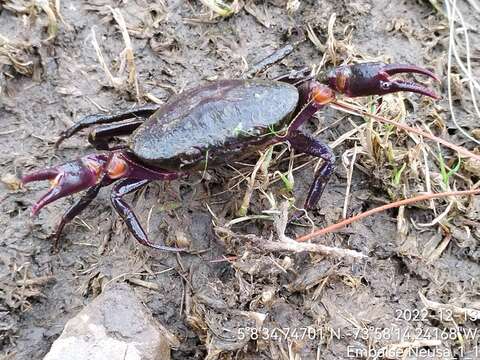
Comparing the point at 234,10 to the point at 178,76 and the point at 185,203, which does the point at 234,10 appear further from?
the point at 185,203

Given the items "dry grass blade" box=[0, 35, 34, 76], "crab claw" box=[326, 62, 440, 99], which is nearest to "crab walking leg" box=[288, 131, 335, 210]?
"crab claw" box=[326, 62, 440, 99]

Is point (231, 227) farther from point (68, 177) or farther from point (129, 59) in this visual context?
point (129, 59)

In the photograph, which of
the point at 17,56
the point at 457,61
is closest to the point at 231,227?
the point at 17,56

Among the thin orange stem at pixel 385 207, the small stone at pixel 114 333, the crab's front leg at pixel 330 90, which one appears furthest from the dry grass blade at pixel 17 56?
the thin orange stem at pixel 385 207

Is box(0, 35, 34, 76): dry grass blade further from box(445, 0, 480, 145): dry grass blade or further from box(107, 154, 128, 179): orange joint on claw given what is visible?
box(445, 0, 480, 145): dry grass blade

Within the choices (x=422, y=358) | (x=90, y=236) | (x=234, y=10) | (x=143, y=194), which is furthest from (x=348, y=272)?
(x=234, y=10)
